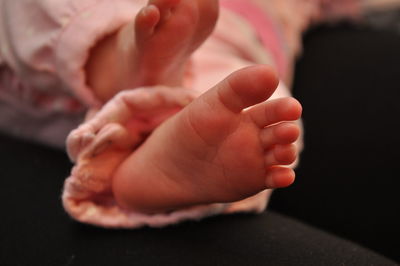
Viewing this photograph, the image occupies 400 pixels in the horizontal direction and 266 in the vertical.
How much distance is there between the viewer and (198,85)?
1.67 feet

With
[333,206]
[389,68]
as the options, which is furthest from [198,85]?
[389,68]

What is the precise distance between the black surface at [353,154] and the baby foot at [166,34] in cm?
32

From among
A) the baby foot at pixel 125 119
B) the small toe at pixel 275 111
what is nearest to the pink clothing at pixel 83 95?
the baby foot at pixel 125 119

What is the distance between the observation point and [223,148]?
1.15ft

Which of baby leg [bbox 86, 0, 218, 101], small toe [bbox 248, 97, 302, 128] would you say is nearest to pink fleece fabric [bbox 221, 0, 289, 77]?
baby leg [bbox 86, 0, 218, 101]

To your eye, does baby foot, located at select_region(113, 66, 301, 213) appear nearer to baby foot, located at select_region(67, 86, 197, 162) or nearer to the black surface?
baby foot, located at select_region(67, 86, 197, 162)

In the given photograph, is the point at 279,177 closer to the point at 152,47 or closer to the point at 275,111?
the point at 275,111

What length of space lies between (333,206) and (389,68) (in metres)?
0.27

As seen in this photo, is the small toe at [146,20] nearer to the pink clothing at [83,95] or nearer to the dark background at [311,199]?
the pink clothing at [83,95]

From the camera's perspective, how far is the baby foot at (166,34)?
36 cm

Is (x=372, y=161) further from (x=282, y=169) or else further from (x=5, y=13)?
(x=5, y=13)

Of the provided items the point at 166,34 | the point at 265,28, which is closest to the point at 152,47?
the point at 166,34

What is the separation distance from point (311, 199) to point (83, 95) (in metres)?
0.38

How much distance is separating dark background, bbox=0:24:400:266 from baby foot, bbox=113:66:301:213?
5 centimetres
